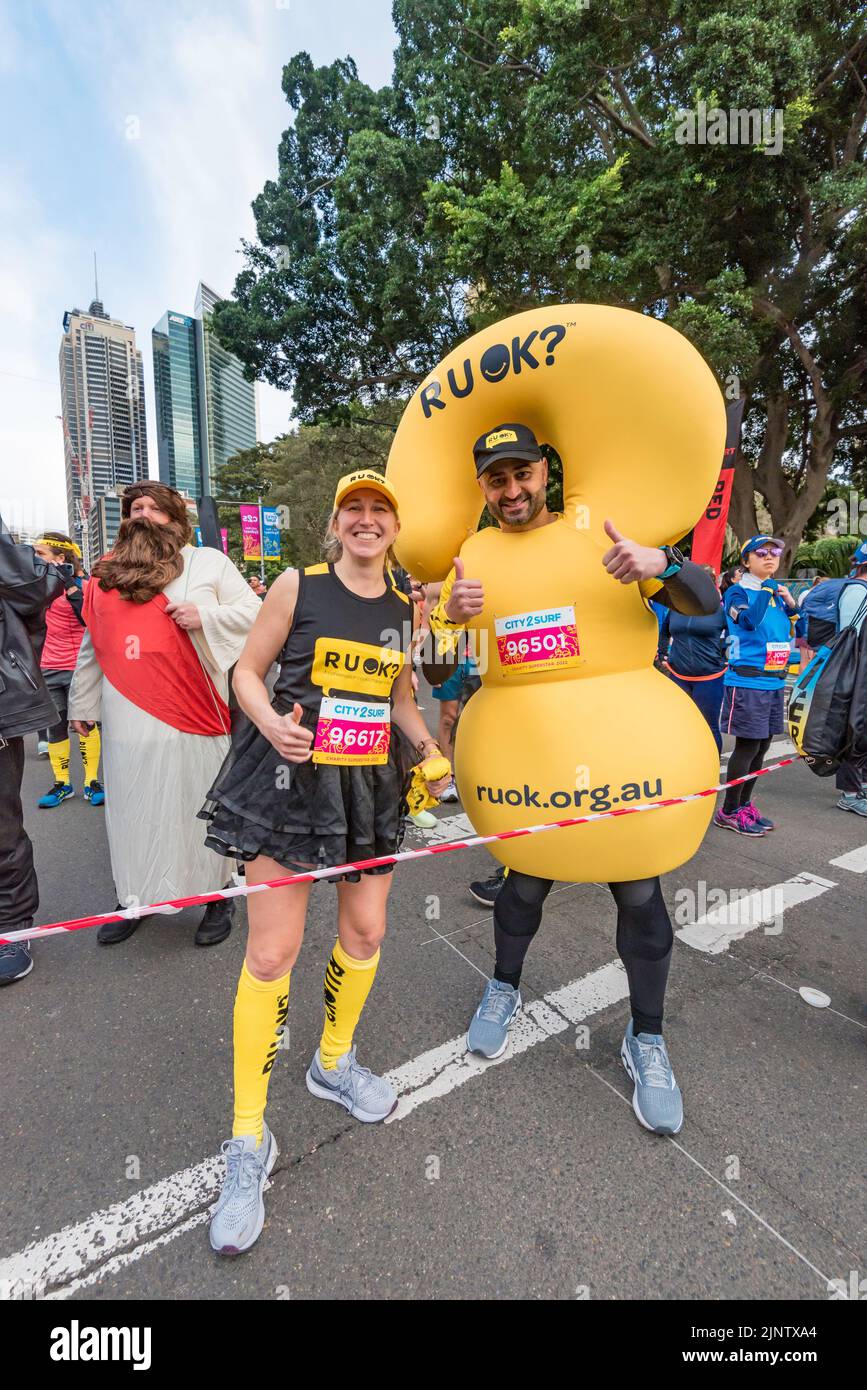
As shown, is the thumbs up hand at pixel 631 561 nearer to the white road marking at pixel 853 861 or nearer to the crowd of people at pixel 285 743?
the crowd of people at pixel 285 743

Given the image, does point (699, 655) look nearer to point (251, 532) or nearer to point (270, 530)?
point (270, 530)

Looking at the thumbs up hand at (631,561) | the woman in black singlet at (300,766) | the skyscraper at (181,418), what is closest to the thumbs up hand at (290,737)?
the woman in black singlet at (300,766)

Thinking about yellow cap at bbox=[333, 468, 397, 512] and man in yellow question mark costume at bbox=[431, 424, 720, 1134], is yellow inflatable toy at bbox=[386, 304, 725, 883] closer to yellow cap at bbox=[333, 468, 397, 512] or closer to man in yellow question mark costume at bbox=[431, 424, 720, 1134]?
man in yellow question mark costume at bbox=[431, 424, 720, 1134]

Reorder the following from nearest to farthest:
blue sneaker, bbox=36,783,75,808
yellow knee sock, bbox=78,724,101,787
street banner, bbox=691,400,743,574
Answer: blue sneaker, bbox=36,783,75,808 < yellow knee sock, bbox=78,724,101,787 < street banner, bbox=691,400,743,574

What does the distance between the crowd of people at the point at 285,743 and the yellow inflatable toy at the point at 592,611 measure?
114mm

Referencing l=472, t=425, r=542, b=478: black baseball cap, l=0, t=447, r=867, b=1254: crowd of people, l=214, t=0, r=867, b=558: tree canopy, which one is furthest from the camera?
l=214, t=0, r=867, b=558: tree canopy

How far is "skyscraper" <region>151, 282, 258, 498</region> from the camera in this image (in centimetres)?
4747

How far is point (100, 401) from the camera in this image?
51.6 m

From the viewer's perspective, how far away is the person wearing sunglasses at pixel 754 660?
14.5ft

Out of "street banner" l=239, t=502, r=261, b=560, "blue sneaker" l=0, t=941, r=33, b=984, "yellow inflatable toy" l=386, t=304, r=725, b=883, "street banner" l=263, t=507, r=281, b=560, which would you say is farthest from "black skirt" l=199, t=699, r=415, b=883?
"street banner" l=263, t=507, r=281, b=560

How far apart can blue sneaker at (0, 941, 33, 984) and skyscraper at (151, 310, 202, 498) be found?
49.8 metres
